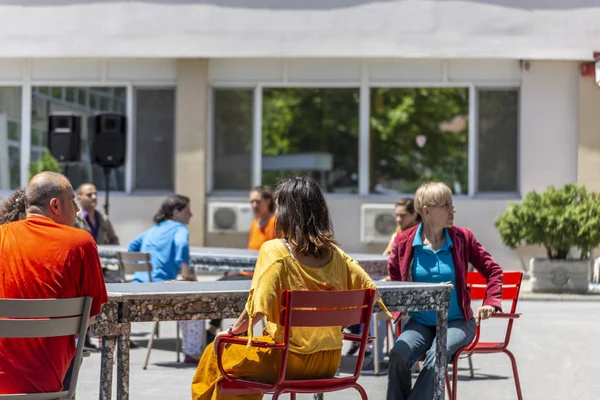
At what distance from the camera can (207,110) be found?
24.8 meters

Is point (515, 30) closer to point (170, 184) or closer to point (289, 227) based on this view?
Answer: point (170, 184)

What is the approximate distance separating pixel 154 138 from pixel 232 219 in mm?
2428

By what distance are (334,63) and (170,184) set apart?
4.06 meters

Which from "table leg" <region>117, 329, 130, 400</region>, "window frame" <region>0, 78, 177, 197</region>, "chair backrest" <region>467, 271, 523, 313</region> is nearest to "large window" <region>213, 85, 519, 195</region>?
"window frame" <region>0, 78, 177, 197</region>

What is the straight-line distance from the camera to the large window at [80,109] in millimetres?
25297

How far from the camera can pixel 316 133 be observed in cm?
2477

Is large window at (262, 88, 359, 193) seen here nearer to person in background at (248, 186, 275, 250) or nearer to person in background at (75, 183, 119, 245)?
person in background at (75, 183, 119, 245)

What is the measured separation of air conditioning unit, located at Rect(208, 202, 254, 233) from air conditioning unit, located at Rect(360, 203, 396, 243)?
2.15 metres

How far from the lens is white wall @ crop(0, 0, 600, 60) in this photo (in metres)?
23.7

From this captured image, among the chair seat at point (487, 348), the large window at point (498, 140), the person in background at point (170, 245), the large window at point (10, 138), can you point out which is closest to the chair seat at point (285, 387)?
the chair seat at point (487, 348)

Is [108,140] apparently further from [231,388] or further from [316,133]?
[231,388]

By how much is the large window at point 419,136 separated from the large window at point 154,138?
4.03 metres

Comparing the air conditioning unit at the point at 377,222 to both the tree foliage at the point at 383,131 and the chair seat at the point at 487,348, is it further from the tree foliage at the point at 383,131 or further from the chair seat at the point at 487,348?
the chair seat at the point at 487,348

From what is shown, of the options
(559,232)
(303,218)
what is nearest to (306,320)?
(303,218)
